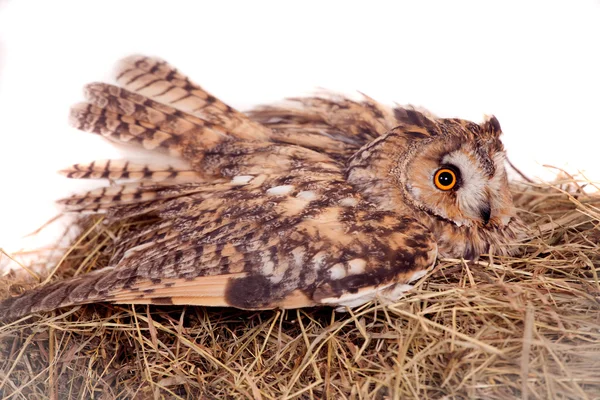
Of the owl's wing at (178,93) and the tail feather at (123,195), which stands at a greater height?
the owl's wing at (178,93)

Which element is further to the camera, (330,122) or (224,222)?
(330,122)

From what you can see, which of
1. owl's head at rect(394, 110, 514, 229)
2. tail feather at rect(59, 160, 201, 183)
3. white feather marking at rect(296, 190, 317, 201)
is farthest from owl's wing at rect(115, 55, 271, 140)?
owl's head at rect(394, 110, 514, 229)

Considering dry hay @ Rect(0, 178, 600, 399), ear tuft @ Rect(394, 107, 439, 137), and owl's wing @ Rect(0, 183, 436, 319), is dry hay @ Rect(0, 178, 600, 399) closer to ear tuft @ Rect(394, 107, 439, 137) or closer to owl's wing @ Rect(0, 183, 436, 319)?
owl's wing @ Rect(0, 183, 436, 319)

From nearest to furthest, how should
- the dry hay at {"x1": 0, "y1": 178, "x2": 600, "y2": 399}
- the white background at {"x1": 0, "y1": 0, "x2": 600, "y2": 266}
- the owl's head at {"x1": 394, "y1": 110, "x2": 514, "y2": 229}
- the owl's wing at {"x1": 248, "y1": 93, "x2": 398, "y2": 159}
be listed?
the dry hay at {"x1": 0, "y1": 178, "x2": 600, "y2": 399}, the owl's head at {"x1": 394, "y1": 110, "x2": 514, "y2": 229}, the owl's wing at {"x1": 248, "y1": 93, "x2": 398, "y2": 159}, the white background at {"x1": 0, "y1": 0, "x2": 600, "y2": 266}

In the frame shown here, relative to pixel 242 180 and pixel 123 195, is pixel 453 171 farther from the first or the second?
pixel 123 195

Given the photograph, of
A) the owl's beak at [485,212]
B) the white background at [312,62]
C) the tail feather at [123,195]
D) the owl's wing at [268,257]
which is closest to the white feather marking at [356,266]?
the owl's wing at [268,257]

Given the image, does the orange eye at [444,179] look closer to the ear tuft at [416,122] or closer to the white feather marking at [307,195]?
the ear tuft at [416,122]

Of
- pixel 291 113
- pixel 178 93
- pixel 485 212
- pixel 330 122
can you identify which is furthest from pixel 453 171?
pixel 178 93
